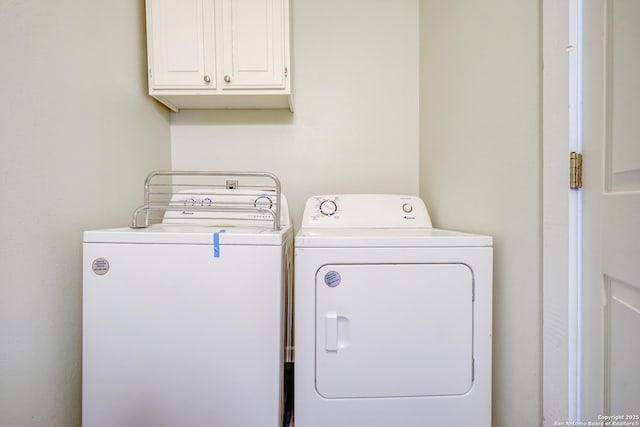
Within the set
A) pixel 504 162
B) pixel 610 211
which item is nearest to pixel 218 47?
pixel 504 162

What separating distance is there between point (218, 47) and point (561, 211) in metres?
1.64

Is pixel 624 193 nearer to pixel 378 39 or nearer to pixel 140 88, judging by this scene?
pixel 378 39

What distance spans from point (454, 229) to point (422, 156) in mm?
618

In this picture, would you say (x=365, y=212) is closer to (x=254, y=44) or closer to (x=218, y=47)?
(x=254, y=44)

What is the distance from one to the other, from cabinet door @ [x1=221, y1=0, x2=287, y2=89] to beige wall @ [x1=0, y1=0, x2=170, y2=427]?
1.64 feet

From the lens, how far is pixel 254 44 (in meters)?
1.42

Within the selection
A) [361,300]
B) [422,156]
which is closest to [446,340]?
[361,300]

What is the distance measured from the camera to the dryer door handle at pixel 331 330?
903 mm

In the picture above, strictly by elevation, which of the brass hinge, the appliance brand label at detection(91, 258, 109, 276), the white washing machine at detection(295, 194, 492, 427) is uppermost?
the brass hinge

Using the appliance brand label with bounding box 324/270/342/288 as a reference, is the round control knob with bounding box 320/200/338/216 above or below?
above

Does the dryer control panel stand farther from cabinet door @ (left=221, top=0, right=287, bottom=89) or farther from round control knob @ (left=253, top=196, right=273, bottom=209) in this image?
cabinet door @ (left=221, top=0, right=287, bottom=89)

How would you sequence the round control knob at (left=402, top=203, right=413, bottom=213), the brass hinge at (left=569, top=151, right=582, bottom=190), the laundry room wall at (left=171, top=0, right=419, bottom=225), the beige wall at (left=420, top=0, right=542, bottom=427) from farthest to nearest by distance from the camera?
the laundry room wall at (left=171, top=0, right=419, bottom=225)
the round control knob at (left=402, top=203, right=413, bottom=213)
the beige wall at (left=420, top=0, right=542, bottom=427)
the brass hinge at (left=569, top=151, right=582, bottom=190)

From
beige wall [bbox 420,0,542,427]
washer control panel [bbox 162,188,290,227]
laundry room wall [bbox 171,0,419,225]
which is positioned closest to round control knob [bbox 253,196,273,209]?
washer control panel [bbox 162,188,290,227]

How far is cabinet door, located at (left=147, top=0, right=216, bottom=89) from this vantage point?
140cm
